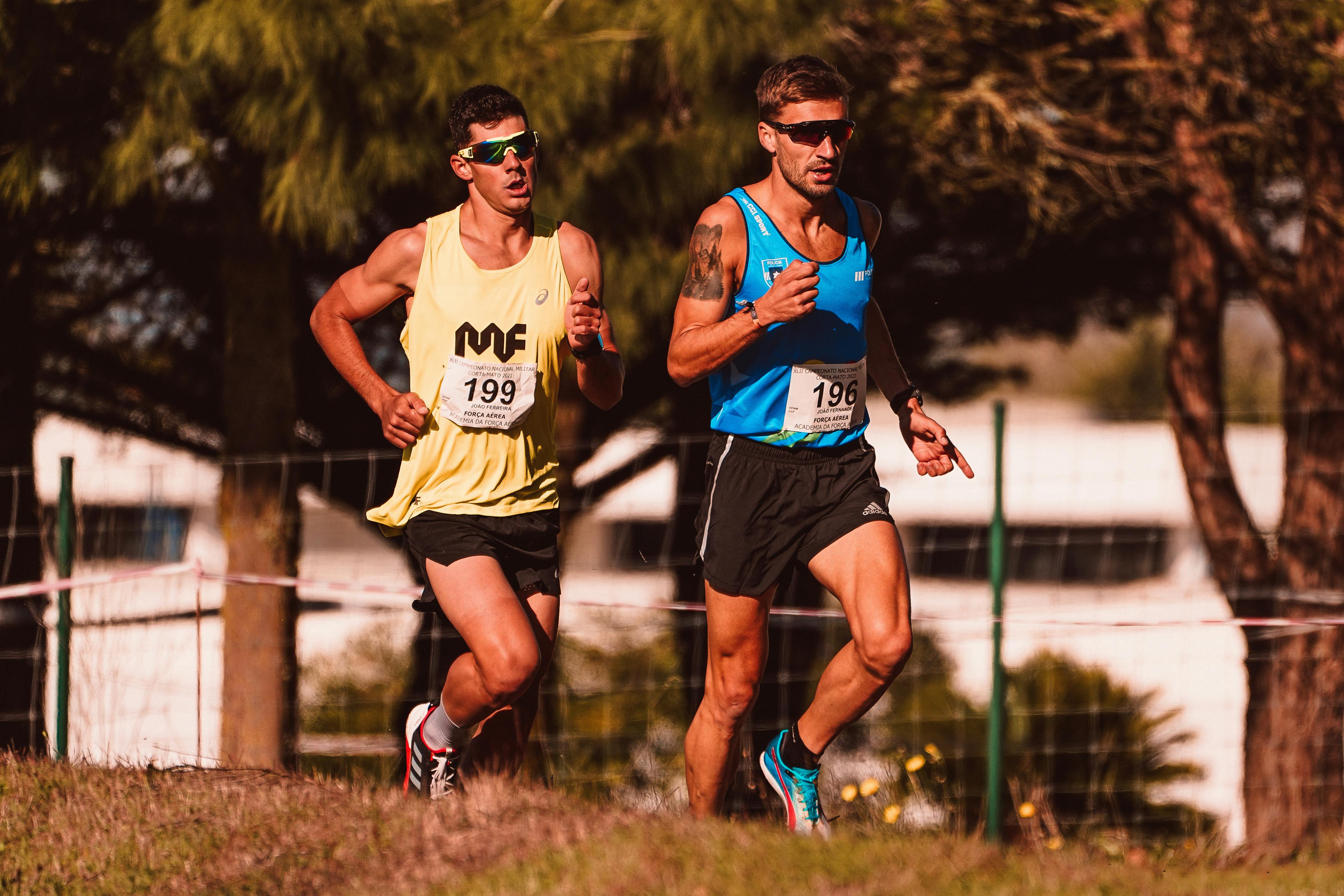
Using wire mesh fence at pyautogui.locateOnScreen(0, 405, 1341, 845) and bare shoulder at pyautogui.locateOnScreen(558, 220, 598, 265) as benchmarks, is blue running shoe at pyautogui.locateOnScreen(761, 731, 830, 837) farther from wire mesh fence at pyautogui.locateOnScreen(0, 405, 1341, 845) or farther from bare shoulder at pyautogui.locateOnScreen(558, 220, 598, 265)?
bare shoulder at pyautogui.locateOnScreen(558, 220, 598, 265)

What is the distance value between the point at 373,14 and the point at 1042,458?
35938mm

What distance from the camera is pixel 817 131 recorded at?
409 centimetres

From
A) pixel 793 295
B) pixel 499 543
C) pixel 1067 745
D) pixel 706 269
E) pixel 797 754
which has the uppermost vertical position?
pixel 706 269

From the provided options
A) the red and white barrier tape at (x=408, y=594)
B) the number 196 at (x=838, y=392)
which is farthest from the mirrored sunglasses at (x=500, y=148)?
the red and white barrier tape at (x=408, y=594)

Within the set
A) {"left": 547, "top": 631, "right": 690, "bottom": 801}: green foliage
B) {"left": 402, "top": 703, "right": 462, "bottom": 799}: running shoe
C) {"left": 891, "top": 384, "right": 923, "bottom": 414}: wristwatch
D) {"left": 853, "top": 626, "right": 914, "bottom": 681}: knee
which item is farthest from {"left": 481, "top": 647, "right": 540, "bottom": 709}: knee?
{"left": 547, "top": 631, "right": 690, "bottom": 801}: green foliage

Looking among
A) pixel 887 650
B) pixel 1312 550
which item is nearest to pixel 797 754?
pixel 887 650

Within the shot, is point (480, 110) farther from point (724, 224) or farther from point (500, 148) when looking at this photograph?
point (724, 224)

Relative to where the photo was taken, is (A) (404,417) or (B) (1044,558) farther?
(B) (1044,558)

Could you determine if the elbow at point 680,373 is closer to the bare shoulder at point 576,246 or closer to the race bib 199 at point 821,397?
the race bib 199 at point 821,397

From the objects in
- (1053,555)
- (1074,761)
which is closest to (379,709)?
(1074,761)

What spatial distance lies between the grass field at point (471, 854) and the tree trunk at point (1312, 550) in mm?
4836

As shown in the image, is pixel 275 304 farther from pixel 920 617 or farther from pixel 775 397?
pixel 775 397

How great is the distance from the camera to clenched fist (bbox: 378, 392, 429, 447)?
4.03 metres

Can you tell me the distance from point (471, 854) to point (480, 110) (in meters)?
1.94
